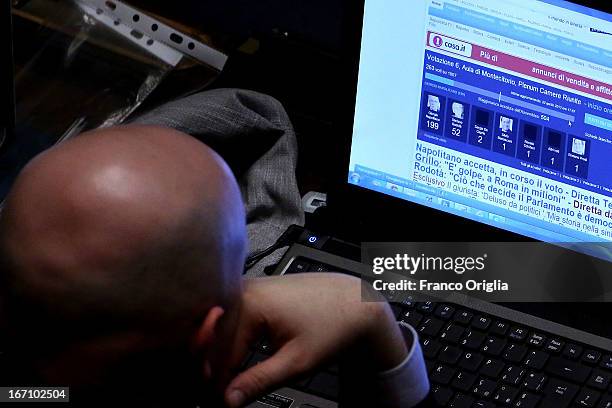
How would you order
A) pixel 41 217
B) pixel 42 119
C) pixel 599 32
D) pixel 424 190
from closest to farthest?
pixel 41 217, pixel 599 32, pixel 424 190, pixel 42 119

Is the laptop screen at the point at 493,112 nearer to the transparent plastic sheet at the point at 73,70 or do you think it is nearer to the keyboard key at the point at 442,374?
the keyboard key at the point at 442,374

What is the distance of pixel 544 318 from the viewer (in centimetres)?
88

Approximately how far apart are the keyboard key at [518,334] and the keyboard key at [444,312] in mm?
46

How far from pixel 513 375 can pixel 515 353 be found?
0.07 ft

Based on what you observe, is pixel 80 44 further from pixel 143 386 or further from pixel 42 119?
pixel 143 386

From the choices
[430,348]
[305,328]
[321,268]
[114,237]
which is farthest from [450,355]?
[114,237]

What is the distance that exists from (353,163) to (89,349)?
1.47ft

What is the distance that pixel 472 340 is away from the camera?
84cm

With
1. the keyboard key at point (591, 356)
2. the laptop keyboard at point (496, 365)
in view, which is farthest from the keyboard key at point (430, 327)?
the keyboard key at point (591, 356)

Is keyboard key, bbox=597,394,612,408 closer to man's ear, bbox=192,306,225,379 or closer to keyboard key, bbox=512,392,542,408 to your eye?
keyboard key, bbox=512,392,542,408

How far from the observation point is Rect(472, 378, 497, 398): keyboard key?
0.80 m

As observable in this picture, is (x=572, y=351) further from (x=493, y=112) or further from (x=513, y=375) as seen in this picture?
(x=493, y=112)

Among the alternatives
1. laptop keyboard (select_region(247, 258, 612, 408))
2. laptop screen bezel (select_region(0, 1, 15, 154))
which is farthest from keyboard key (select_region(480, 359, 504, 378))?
laptop screen bezel (select_region(0, 1, 15, 154))

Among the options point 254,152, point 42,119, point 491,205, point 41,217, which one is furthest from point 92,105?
point 41,217
